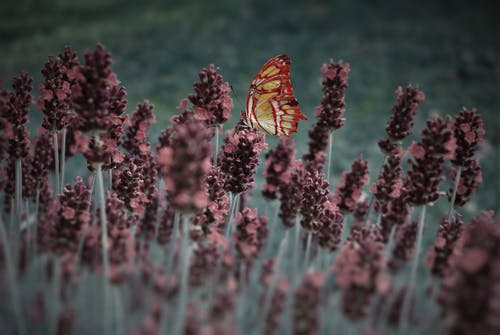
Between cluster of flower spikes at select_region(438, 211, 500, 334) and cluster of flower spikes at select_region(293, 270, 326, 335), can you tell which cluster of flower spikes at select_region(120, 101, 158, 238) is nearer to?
cluster of flower spikes at select_region(293, 270, 326, 335)

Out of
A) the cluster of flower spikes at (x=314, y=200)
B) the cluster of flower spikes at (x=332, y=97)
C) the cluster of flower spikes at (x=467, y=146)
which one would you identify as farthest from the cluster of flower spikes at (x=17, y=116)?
the cluster of flower spikes at (x=467, y=146)

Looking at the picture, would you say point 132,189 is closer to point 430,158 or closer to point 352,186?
point 352,186

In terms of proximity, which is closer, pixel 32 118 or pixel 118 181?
pixel 118 181

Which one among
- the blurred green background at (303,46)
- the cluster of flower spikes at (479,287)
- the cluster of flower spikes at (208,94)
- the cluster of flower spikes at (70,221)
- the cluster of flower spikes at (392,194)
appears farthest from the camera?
the blurred green background at (303,46)

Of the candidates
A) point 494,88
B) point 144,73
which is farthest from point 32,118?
point 494,88

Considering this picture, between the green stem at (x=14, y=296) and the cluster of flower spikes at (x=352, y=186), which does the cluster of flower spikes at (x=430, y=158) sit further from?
the green stem at (x=14, y=296)

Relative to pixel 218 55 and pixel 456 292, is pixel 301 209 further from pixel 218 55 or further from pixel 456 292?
pixel 218 55
